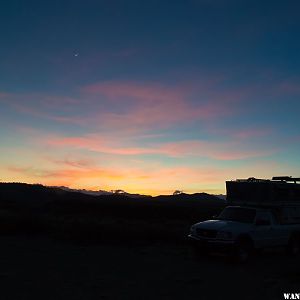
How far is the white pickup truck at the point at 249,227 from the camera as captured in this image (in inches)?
699

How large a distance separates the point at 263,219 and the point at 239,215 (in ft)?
3.30

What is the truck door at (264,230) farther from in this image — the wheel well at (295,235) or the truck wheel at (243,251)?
the wheel well at (295,235)

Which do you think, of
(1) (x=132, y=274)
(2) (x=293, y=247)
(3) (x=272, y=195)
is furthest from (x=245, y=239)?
(1) (x=132, y=274)

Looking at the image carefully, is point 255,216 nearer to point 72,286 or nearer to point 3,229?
point 72,286

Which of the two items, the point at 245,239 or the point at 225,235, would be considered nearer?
the point at 225,235

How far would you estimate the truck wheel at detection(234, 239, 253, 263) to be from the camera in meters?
17.6

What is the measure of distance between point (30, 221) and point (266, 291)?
1702 cm

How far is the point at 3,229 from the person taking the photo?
2520cm

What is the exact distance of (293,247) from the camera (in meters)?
20.7

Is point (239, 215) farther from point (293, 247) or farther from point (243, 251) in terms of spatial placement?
point (293, 247)

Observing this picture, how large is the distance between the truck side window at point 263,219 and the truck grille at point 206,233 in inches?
80.8

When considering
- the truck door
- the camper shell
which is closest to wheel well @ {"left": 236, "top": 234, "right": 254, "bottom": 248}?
the truck door

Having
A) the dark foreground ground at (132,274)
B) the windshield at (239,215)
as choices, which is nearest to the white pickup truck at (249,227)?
the windshield at (239,215)

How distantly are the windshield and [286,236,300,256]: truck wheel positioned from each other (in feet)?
9.41
